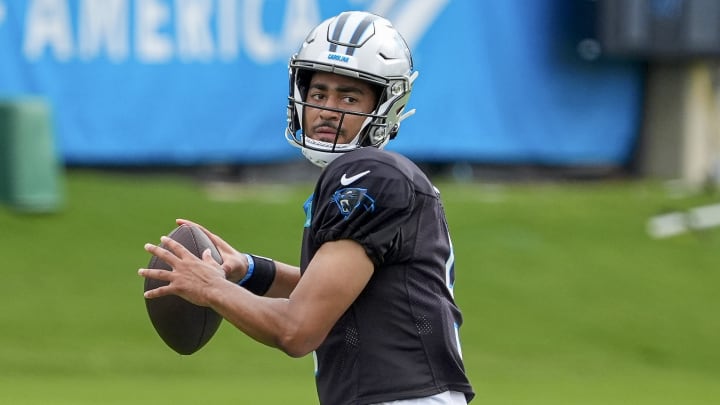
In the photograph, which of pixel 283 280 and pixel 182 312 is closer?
pixel 182 312

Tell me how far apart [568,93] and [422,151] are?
92.8 inches

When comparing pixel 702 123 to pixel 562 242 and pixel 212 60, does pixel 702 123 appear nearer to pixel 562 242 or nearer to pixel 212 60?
pixel 562 242

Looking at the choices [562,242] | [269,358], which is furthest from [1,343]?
[562,242]

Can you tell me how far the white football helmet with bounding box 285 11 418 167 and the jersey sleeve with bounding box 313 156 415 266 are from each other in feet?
1.11

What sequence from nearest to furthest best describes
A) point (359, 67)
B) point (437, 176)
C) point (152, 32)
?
1. point (359, 67)
2. point (152, 32)
3. point (437, 176)

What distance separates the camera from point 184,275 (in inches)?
170

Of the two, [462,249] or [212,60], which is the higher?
[212,60]

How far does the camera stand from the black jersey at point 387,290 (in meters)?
4.30

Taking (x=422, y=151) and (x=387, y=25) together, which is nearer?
(x=387, y=25)

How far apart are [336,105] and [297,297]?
2.36 feet

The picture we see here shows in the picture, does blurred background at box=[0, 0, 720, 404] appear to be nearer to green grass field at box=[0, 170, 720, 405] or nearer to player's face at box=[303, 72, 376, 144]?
green grass field at box=[0, 170, 720, 405]

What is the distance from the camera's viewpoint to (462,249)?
15398mm

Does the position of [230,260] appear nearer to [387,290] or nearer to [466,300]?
[387,290]

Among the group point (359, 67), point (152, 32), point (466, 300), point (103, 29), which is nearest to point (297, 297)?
point (359, 67)
